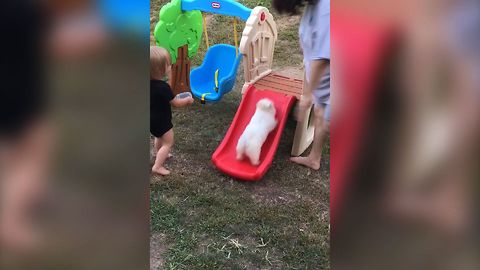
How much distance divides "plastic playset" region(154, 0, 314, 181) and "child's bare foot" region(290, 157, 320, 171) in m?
0.07

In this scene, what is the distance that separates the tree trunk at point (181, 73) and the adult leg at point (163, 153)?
0.64 meters

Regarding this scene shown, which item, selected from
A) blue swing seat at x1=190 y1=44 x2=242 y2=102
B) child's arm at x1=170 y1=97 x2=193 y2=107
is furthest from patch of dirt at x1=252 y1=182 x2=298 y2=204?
blue swing seat at x1=190 y1=44 x2=242 y2=102

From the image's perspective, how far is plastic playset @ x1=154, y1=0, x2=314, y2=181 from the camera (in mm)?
2781

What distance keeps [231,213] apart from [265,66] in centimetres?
117

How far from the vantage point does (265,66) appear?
321 centimetres

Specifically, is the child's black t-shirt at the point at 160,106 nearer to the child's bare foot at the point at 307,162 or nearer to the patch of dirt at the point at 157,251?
the patch of dirt at the point at 157,251

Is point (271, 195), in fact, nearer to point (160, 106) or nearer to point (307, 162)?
point (307, 162)

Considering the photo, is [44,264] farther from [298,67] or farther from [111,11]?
[298,67]

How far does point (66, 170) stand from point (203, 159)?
2.21m

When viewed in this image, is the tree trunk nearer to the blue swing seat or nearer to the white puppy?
the blue swing seat

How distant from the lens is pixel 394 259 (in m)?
0.67

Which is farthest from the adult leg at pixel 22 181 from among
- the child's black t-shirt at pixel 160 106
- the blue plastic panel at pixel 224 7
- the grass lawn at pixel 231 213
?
the blue plastic panel at pixel 224 7

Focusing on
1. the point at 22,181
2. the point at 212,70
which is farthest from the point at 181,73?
the point at 22,181

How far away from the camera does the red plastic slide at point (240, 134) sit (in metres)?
2.63
